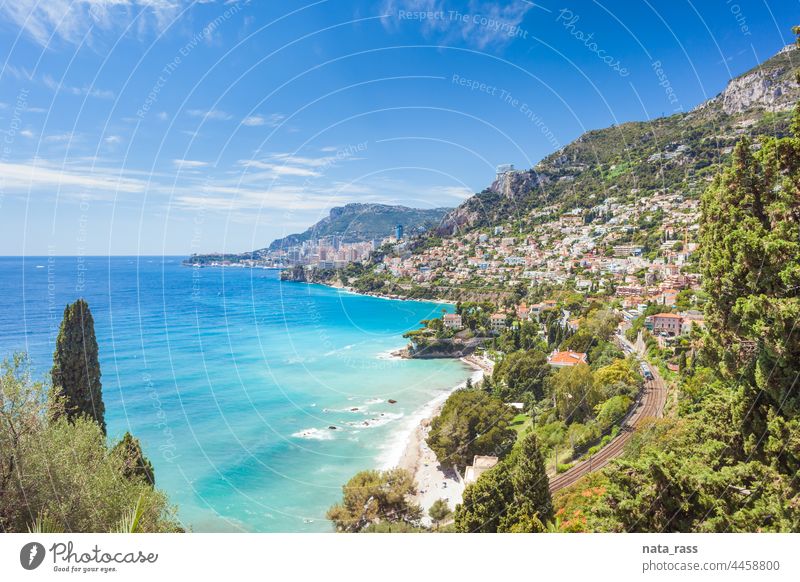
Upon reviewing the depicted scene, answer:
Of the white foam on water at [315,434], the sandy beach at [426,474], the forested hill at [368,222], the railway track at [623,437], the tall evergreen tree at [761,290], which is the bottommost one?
the white foam on water at [315,434]

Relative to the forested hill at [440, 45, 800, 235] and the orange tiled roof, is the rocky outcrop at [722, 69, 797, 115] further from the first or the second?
the orange tiled roof

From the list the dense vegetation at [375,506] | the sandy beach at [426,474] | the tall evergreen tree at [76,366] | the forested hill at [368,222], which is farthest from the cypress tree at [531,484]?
the forested hill at [368,222]

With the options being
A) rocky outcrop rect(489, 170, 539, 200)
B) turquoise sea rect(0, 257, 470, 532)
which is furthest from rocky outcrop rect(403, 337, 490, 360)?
rocky outcrop rect(489, 170, 539, 200)

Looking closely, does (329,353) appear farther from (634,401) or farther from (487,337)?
(634,401)

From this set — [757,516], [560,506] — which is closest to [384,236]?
[560,506]

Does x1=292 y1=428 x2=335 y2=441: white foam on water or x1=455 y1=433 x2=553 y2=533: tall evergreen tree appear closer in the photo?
x1=455 y1=433 x2=553 y2=533: tall evergreen tree

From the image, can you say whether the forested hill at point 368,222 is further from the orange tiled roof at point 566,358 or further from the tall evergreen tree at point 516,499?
the tall evergreen tree at point 516,499
